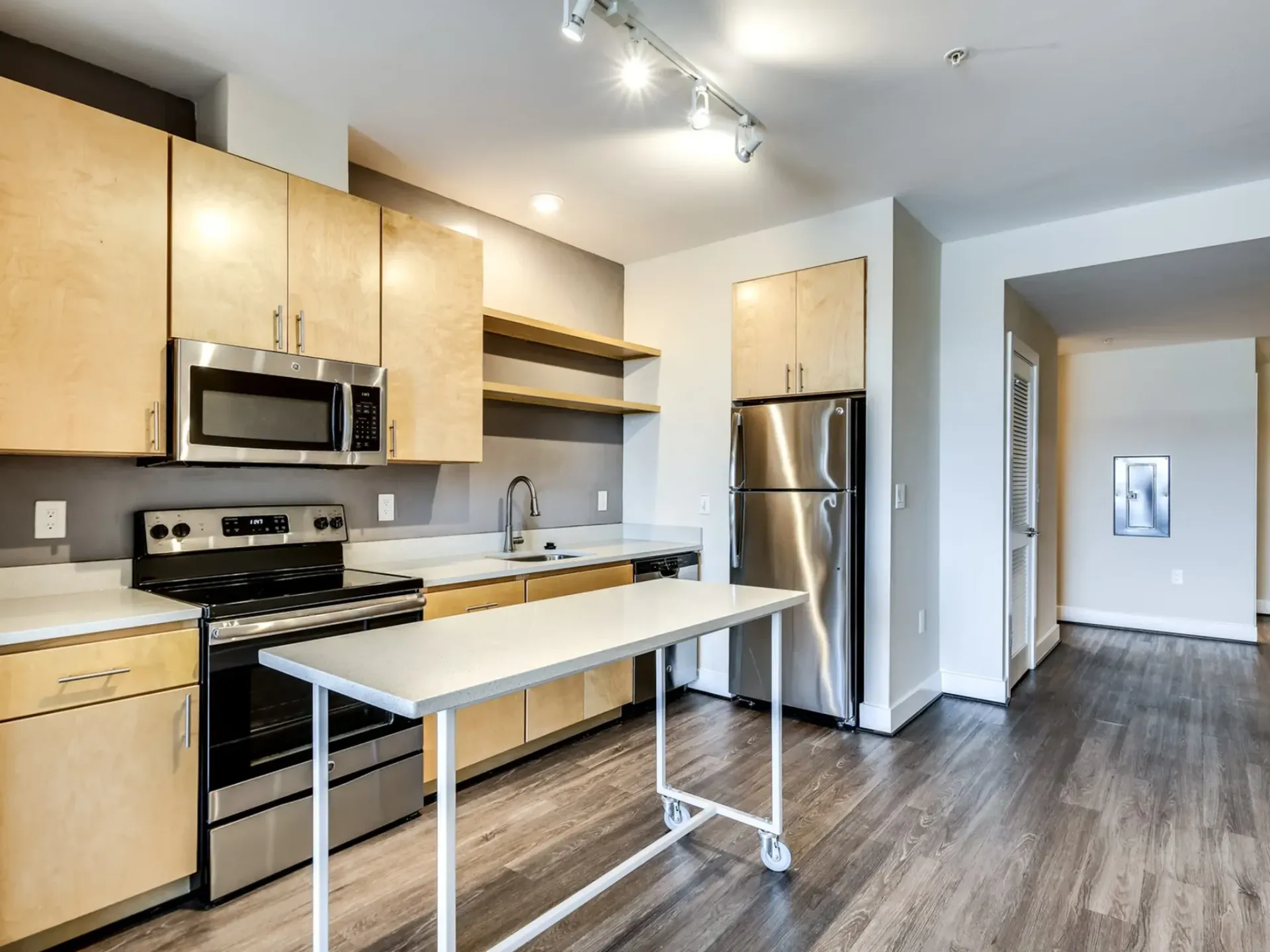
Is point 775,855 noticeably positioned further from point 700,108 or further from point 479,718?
point 700,108

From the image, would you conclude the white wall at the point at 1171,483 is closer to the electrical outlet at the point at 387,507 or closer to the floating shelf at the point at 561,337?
the floating shelf at the point at 561,337

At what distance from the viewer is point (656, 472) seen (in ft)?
13.6

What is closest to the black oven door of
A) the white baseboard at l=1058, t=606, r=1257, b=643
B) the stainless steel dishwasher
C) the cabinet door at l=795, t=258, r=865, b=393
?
the stainless steel dishwasher

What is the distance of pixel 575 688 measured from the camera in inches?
123

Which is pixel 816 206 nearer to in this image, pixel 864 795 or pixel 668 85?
pixel 668 85

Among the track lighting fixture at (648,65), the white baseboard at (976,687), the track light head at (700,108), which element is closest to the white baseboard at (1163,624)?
the white baseboard at (976,687)

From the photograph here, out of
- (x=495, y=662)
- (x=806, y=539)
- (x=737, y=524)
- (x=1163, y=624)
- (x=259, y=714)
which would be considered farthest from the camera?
(x=1163, y=624)

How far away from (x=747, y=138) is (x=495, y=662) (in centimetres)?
205

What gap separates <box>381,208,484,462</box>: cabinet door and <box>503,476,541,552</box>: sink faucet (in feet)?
1.77

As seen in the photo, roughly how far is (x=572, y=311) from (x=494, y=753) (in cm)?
238

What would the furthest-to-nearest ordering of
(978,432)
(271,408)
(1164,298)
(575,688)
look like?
(1164,298), (978,432), (575,688), (271,408)

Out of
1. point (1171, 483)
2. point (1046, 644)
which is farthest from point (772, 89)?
point (1171, 483)

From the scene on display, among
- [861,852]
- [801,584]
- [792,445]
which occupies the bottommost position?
[861,852]

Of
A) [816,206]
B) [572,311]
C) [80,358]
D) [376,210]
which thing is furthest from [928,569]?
[80,358]
